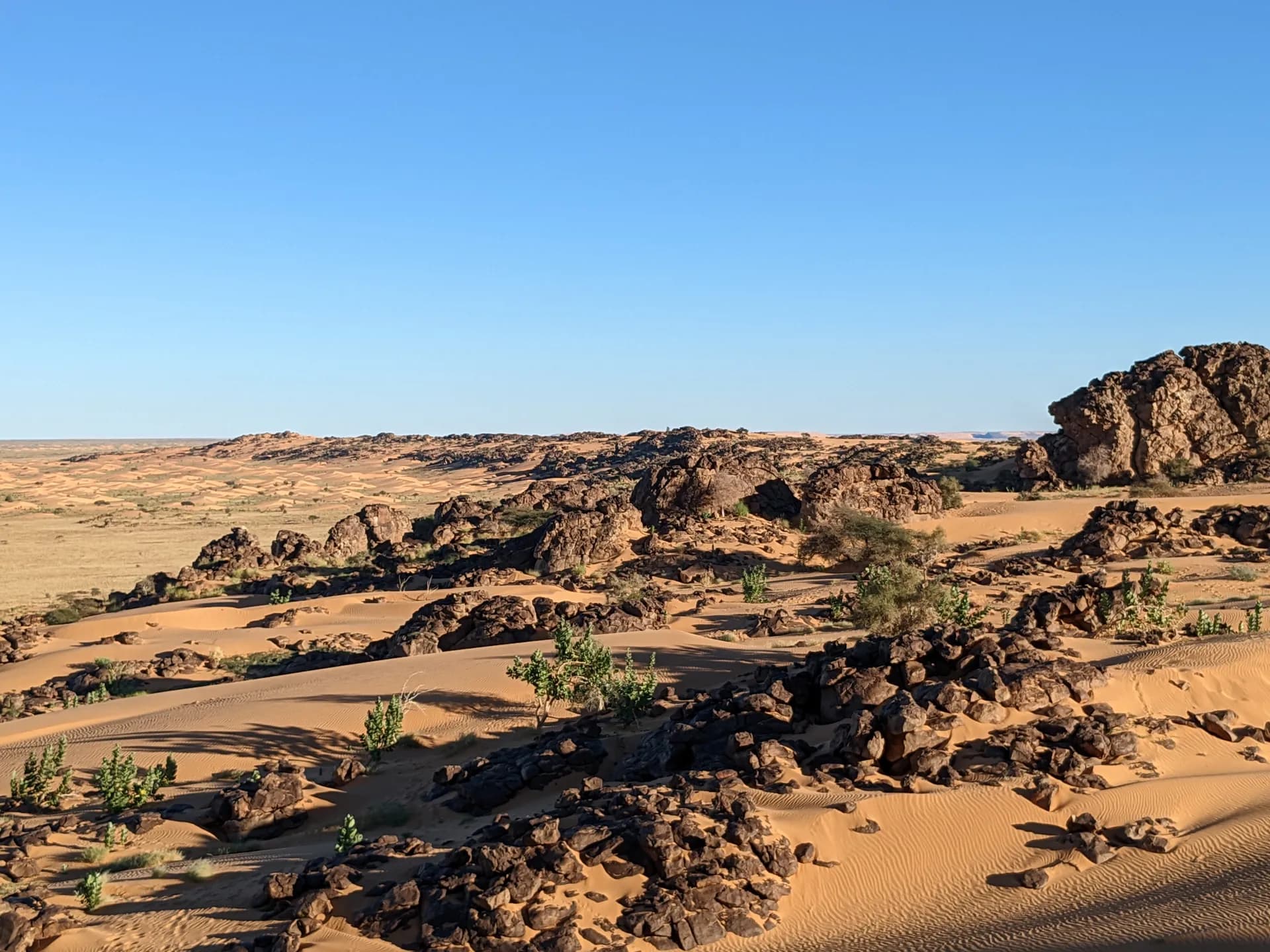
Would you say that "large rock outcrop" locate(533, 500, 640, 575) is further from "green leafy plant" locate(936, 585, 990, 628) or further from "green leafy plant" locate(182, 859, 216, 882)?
"green leafy plant" locate(182, 859, 216, 882)

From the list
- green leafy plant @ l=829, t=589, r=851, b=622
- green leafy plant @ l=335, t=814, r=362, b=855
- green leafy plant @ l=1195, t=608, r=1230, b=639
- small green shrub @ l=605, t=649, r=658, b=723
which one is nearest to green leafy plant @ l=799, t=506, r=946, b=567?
green leafy plant @ l=829, t=589, r=851, b=622

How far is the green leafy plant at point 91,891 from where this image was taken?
27.7 ft

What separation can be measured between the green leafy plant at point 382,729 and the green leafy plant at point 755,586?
35.1 ft

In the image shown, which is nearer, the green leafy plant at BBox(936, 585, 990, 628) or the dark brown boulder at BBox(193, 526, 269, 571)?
the green leafy plant at BBox(936, 585, 990, 628)

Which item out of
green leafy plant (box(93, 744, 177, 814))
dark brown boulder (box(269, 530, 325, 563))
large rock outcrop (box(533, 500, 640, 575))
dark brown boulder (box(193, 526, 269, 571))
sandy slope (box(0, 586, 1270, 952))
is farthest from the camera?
dark brown boulder (box(269, 530, 325, 563))

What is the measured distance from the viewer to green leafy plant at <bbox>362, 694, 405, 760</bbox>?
43.8 feet

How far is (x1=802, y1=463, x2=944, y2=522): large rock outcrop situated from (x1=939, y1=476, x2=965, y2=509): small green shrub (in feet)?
0.82

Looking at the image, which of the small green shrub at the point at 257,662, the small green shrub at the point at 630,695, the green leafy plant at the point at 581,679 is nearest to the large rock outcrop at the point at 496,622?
the small green shrub at the point at 257,662

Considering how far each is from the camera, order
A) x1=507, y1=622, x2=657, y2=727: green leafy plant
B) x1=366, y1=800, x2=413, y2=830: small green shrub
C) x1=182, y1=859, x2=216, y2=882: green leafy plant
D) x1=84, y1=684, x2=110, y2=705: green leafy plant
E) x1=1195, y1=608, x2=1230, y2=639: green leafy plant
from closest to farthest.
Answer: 1. x1=182, y1=859, x2=216, y2=882: green leafy plant
2. x1=366, y1=800, x2=413, y2=830: small green shrub
3. x1=507, y1=622, x2=657, y2=727: green leafy plant
4. x1=1195, y1=608, x2=1230, y2=639: green leafy plant
5. x1=84, y1=684, x2=110, y2=705: green leafy plant

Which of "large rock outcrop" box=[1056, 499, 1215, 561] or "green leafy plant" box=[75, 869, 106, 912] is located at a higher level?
"large rock outcrop" box=[1056, 499, 1215, 561]

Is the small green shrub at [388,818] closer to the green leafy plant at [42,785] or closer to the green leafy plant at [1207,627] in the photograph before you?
the green leafy plant at [42,785]

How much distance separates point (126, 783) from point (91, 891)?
3.82 metres

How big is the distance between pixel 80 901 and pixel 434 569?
73.6 feet

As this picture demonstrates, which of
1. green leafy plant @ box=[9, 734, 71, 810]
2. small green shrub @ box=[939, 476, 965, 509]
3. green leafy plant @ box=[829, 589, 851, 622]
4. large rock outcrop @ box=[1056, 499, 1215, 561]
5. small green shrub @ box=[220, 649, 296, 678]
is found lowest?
small green shrub @ box=[220, 649, 296, 678]
